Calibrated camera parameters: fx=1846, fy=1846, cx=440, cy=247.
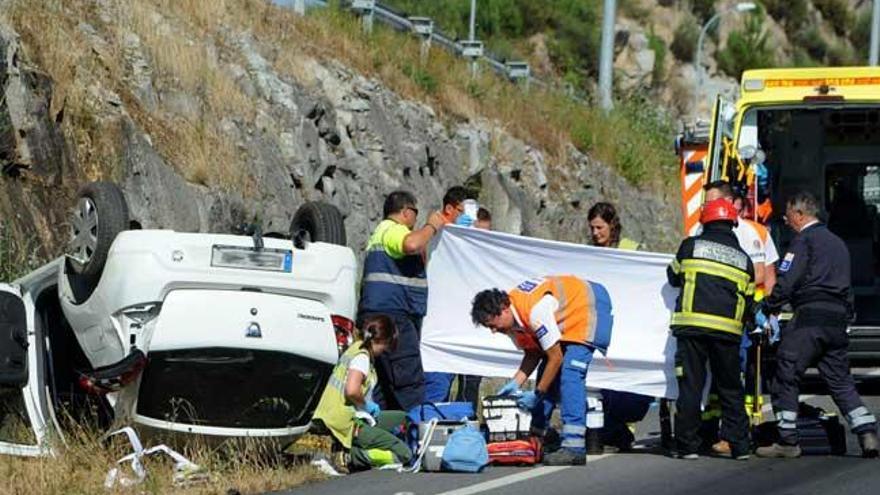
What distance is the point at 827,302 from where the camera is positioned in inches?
467

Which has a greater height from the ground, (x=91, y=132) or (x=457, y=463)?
(x=91, y=132)

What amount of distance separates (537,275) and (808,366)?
6.97 feet

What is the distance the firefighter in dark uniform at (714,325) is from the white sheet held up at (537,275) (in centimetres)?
81

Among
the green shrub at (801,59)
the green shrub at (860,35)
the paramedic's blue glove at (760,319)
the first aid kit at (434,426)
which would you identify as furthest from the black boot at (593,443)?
the green shrub at (860,35)

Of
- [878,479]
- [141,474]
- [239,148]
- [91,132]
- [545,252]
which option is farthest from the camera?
[239,148]

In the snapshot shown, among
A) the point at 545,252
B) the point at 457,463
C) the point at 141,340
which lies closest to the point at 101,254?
the point at 141,340

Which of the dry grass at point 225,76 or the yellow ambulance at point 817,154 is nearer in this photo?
the yellow ambulance at point 817,154

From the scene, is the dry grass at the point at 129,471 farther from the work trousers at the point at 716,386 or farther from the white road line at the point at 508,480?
the work trousers at the point at 716,386

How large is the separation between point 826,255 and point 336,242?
321cm

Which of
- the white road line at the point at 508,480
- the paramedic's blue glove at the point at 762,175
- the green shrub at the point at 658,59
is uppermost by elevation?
the green shrub at the point at 658,59

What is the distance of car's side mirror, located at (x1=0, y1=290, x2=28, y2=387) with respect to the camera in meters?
10.0

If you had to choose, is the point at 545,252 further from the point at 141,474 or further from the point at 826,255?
the point at 141,474

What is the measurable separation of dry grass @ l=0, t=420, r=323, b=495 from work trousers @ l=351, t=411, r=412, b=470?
44 cm

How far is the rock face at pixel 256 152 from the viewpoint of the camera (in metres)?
14.6
